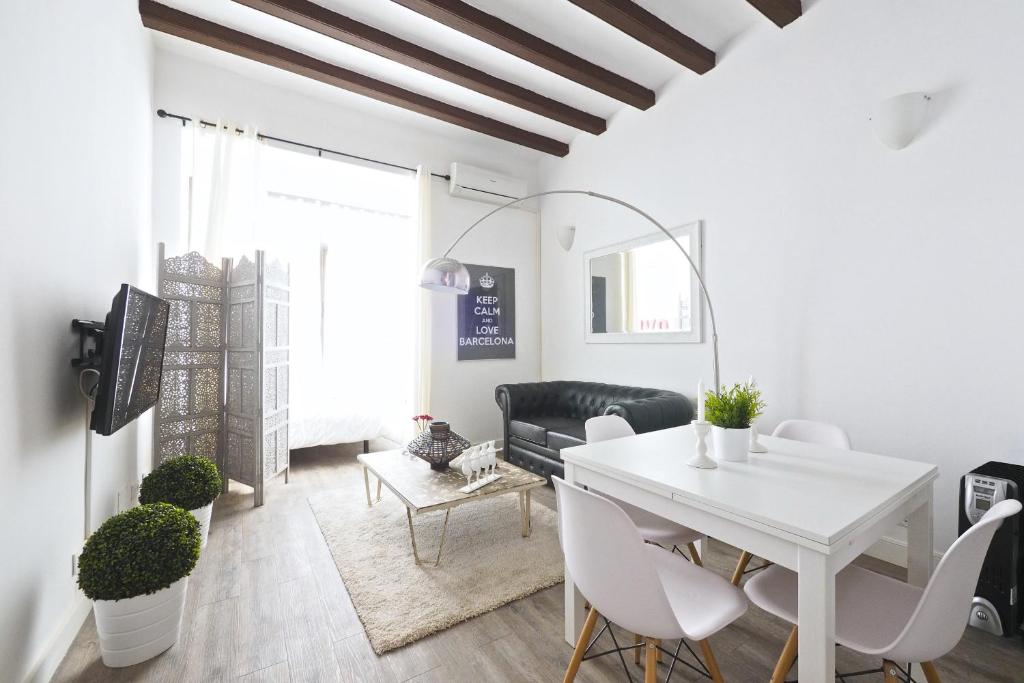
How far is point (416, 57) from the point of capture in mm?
3193

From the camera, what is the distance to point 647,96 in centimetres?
377

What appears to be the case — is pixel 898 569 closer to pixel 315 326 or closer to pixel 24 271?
pixel 24 271

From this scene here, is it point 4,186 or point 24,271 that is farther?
point 24,271

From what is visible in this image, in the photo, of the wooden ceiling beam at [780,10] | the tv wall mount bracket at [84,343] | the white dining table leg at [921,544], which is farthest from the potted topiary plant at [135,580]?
the wooden ceiling beam at [780,10]

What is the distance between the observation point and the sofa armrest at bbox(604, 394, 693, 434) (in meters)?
2.98

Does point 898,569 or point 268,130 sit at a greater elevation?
point 268,130

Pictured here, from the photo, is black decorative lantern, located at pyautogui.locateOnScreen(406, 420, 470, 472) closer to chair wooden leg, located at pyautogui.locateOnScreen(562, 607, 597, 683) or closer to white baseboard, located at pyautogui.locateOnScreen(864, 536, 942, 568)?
chair wooden leg, located at pyautogui.locateOnScreen(562, 607, 597, 683)

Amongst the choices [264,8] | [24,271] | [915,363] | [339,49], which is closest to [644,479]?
[915,363]

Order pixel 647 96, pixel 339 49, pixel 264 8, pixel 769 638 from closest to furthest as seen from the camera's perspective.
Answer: pixel 769 638 → pixel 264 8 → pixel 339 49 → pixel 647 96

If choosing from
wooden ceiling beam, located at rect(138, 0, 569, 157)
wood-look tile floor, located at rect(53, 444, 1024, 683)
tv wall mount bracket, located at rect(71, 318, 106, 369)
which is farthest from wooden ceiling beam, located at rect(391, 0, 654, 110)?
wood-look tile floor, located at rect(53, 444, 1024, 683)

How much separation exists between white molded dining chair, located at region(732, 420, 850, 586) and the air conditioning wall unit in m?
3.70

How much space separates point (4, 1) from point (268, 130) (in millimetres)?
2718

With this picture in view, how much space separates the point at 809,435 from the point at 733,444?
80cm

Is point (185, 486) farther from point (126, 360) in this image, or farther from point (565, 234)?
point (565, 234)
